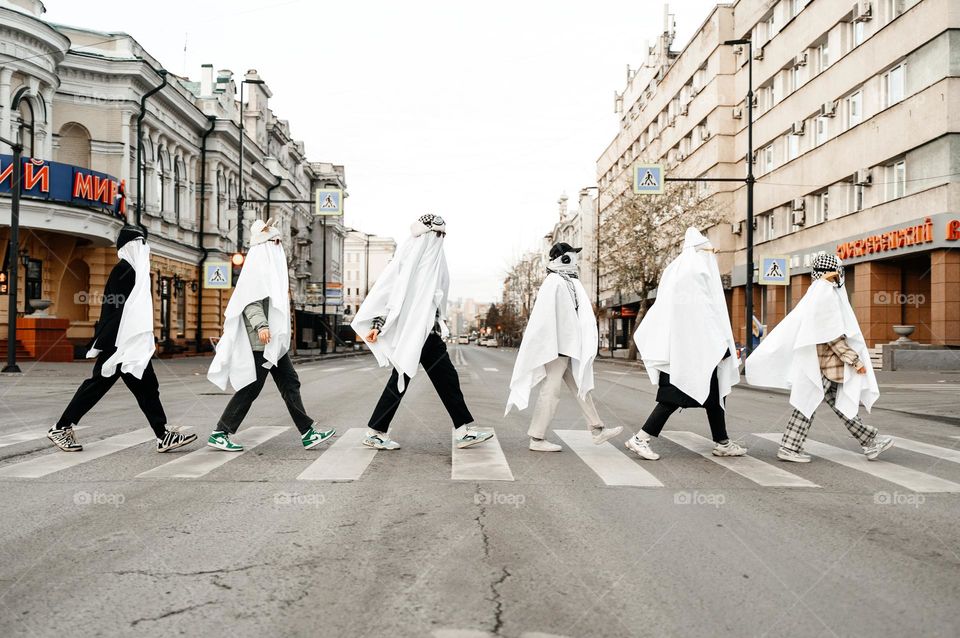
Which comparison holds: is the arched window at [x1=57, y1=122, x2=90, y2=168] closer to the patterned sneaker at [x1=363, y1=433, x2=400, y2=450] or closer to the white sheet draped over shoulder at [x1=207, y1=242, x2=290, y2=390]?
the white sheet draped over shoulder at [x1=207, y1=242, x2=290, y2=390]

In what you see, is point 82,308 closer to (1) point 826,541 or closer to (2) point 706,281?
(2) point 706,281

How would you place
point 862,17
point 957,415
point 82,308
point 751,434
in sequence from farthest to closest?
point 82,308 < point 862,17 < point 957,415 < point 751,434

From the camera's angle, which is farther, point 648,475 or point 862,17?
point 862,17

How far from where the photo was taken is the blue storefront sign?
24.9 meters

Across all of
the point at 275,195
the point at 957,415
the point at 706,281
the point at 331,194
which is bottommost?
the point at 957,415

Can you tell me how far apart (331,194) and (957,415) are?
21.0 meters

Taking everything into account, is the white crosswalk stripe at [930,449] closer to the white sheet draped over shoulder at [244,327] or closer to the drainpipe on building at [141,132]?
the white sheet draped over shoulder at [244,327]

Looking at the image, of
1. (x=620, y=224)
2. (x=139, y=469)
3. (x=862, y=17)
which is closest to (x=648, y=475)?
(x=139, y=469)

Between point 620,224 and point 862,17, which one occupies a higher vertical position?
point 862,17

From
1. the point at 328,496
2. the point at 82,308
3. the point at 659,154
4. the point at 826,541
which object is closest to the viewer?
the point at 826,541

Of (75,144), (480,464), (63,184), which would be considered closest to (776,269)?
(480,464)

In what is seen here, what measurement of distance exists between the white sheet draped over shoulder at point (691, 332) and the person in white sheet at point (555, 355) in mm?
544

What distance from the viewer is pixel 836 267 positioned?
7.34m

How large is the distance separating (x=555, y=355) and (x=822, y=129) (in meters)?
28.4
